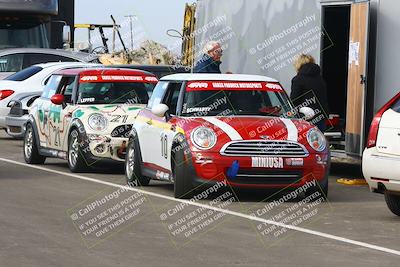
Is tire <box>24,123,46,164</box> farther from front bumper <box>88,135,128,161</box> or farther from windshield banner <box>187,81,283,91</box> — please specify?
windshield banner <box>187,81,283,91</box>

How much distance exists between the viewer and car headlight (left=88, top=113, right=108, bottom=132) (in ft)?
58.0

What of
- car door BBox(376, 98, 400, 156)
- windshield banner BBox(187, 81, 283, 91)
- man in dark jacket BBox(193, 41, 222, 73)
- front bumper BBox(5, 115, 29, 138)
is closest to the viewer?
car door BBox(376, 98, 400, 156)

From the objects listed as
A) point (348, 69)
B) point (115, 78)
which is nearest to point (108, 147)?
point (115, 78)

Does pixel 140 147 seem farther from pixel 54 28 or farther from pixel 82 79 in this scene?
pixel 54 28

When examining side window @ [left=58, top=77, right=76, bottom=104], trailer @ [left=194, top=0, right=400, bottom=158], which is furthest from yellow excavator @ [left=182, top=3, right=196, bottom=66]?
side window @ [left=58, top=77, right=76, bottom=104]

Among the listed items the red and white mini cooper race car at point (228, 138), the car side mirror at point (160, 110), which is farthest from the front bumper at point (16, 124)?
the car side mirror at point (160, 110)

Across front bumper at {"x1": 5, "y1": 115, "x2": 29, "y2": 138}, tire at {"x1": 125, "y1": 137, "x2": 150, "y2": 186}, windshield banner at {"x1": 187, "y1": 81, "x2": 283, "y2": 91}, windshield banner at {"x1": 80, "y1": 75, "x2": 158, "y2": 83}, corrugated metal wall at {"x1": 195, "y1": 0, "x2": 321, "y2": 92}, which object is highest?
corrugated metal wall at {"x1": 195, "y1": 0, "x2": 321, "y2": 92}

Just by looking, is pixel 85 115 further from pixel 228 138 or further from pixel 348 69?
pixel 228 138

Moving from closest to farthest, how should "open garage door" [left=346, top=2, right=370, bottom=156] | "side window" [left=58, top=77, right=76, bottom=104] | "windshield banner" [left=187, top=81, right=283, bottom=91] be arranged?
"windshield banner" [left=187, top=81, right=283, bottom=91] < "open garage door" [left=346, top=2, right=370, bottom=156] < "side window" [left=58, top=77, right=76, bottom=104]

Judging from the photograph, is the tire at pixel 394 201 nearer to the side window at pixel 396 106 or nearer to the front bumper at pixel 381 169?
the front bumper at pixel 381 169

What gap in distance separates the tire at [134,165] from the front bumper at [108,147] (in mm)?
1270

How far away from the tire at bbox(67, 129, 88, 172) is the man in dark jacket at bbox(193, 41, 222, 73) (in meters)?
2.05

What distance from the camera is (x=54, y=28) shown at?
3134 cm

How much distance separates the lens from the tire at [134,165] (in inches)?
623
